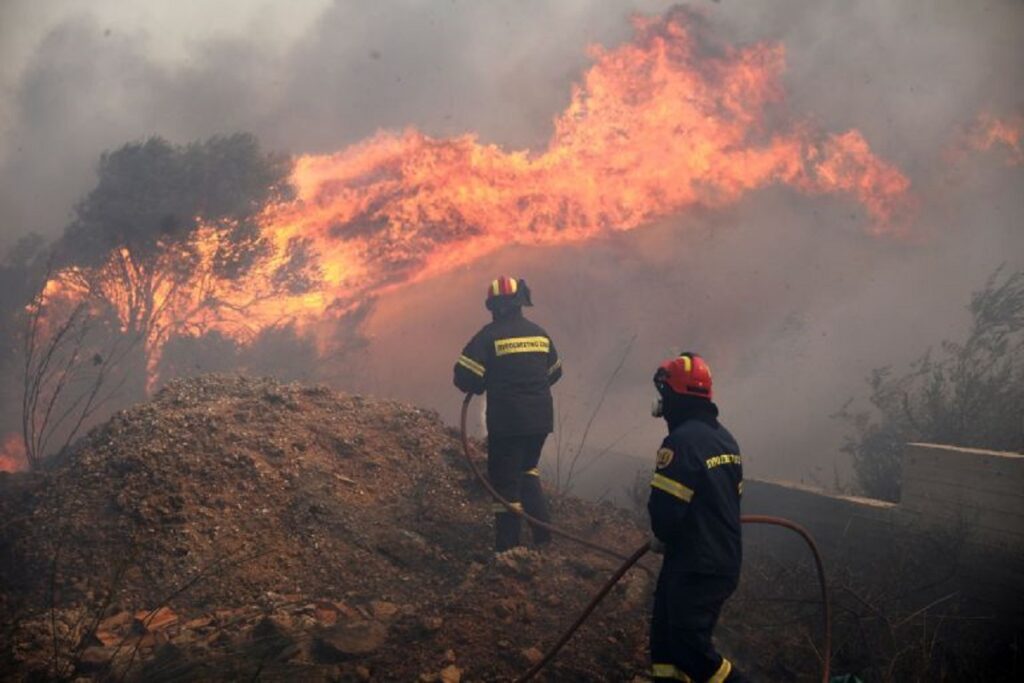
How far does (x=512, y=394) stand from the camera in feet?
19.3

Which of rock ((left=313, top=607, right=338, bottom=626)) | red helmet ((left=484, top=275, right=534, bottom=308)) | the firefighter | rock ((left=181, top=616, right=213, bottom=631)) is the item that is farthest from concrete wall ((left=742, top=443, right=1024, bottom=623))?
rock ((left=181, top=616, right=213, bottom=631))

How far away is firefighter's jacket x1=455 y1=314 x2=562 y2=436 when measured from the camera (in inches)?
230

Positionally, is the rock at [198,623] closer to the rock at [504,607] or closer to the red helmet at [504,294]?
the rock at [504,607]

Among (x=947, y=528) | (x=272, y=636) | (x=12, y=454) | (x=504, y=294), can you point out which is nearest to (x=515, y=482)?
(x=504, y=294)

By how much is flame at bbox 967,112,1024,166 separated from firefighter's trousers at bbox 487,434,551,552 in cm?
1485

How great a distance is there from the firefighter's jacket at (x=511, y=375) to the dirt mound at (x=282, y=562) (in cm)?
115

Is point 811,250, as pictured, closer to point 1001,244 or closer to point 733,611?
point 1001,244

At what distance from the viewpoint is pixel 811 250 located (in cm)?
1828

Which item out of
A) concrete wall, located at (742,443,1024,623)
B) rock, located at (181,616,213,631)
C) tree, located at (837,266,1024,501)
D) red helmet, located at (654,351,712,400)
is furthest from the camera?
tree, located at (837,266,1024,501)

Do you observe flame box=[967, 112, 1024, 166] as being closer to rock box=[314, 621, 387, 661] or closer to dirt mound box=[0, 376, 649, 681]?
dirt mound box=[0, 376, 649, 681]

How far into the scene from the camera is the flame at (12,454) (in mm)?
16688

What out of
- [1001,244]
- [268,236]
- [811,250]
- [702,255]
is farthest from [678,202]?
[268,236]

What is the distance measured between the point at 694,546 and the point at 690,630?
1.32 ft

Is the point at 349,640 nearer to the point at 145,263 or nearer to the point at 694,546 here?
the point at 694,546
